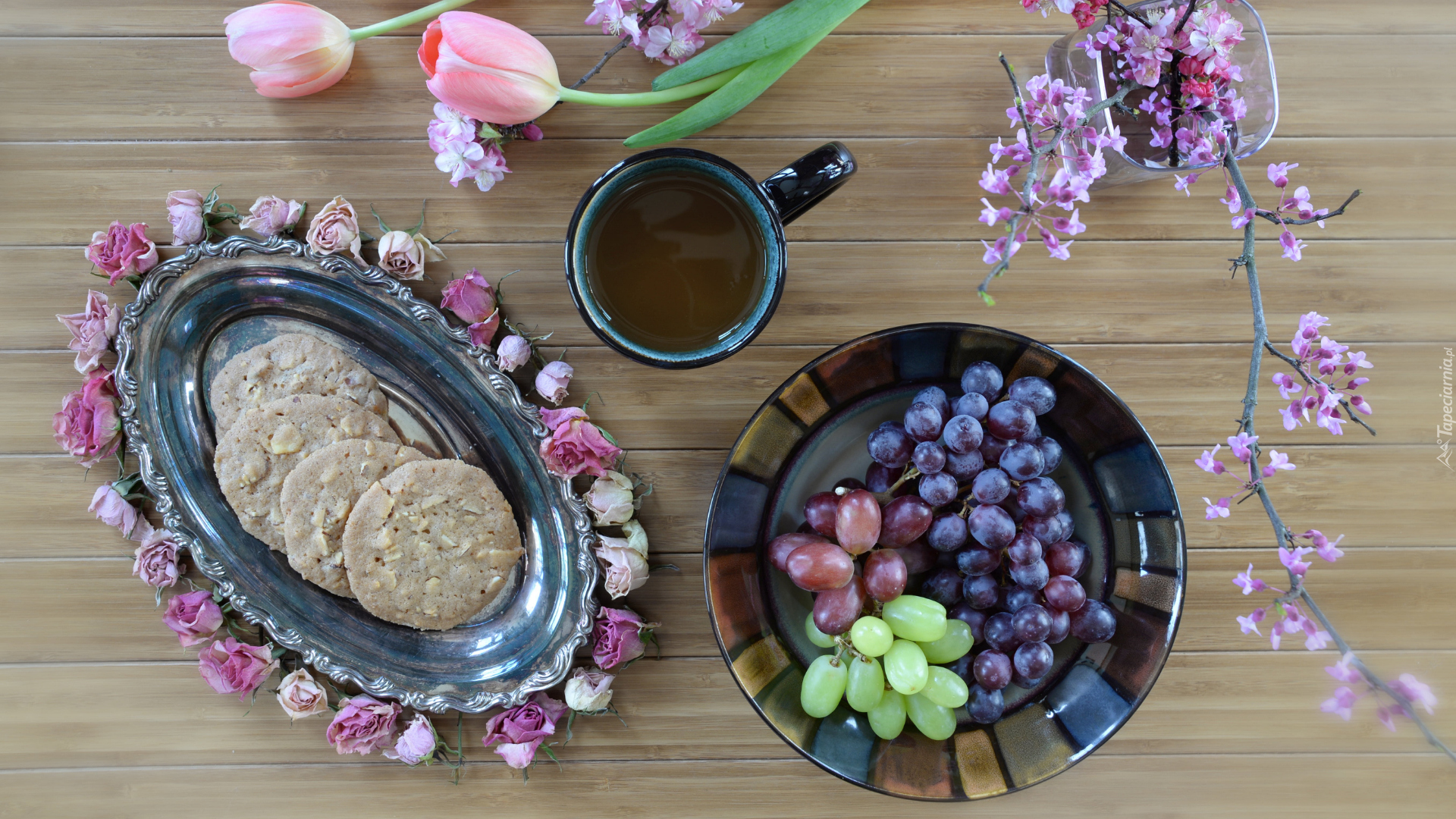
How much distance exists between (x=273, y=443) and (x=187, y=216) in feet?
0.96

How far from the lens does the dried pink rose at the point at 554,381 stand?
3.03 ft

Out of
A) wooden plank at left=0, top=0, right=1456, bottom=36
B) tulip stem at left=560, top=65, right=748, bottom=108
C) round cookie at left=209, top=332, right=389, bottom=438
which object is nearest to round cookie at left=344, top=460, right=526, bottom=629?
round cookie at left=209, top=332, right=389, bottom=438

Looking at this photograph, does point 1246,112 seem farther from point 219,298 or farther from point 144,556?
point 144,556

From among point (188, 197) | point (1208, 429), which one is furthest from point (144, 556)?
point (1208, 429)

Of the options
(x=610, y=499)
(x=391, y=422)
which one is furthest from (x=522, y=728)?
(x=391, y=422)

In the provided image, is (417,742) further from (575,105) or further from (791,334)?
(575,105)

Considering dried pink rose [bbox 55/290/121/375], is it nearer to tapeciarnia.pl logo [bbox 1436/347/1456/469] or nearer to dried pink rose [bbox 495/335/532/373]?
dried pink rose [bbox 495/335/532/373]

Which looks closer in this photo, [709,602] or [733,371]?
[709,602]

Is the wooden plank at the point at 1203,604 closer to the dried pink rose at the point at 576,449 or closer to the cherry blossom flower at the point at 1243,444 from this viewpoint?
the cherry blossom flower at the point at 1243,444

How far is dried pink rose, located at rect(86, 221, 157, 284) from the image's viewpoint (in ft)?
3.07

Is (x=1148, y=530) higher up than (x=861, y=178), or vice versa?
(x=861, y=178)

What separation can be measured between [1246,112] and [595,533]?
0.89 meters

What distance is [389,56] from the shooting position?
969mm

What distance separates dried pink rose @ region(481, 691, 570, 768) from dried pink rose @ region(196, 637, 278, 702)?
28 centimetres
